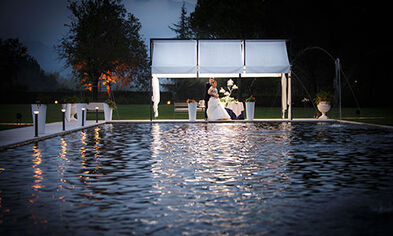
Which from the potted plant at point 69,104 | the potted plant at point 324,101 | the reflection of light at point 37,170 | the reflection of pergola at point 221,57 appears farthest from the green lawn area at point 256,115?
the reflection of light at point 37,170

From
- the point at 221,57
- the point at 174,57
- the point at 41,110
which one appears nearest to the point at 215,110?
the point at 221,57

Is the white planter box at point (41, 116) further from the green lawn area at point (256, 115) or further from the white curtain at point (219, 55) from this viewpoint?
the white curtain at point (219, 55)

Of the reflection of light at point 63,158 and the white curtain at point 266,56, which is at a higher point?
the white curtain at point 266,56

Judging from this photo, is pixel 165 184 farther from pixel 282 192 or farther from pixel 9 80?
pixel 9 80

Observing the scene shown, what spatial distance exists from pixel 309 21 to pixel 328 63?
17.0 feet

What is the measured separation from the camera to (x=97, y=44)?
2694 inches

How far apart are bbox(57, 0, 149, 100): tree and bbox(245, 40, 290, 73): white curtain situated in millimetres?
36151

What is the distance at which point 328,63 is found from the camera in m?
64.6

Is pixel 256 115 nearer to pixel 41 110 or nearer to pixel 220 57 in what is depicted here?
pixel 220 57

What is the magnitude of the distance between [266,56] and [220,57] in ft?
8.70

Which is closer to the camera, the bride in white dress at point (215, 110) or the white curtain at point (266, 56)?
the white curtain at point (266, 56)

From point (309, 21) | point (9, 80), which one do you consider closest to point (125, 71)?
point (309, 21)

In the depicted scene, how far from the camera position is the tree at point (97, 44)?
6812 cm

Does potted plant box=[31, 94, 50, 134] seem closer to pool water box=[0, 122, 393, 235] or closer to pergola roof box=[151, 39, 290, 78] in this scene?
pool water box=[0, 122, 393, 235]
